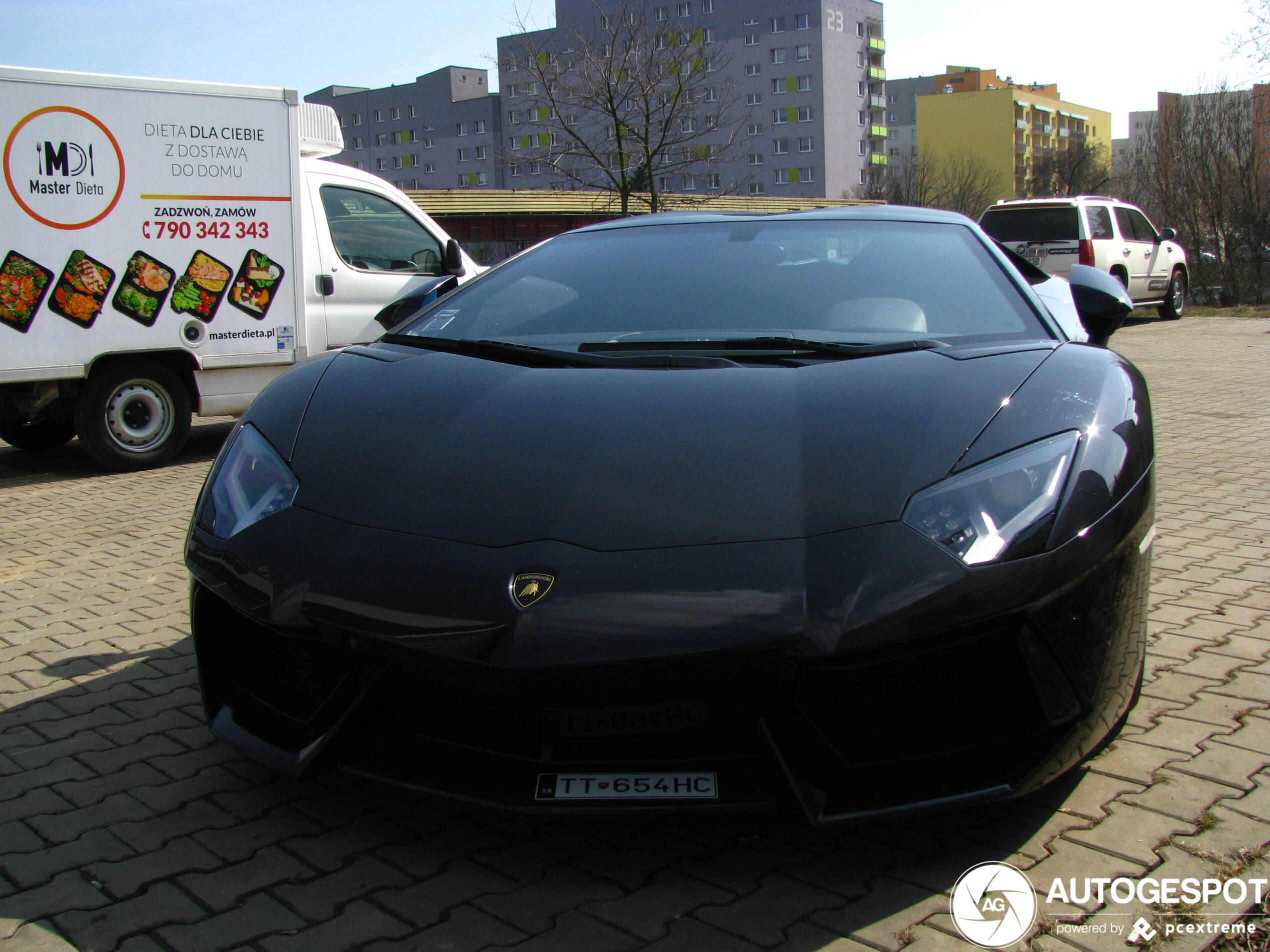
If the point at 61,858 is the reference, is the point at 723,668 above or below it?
→ above

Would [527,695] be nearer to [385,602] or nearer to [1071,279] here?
[385,602]

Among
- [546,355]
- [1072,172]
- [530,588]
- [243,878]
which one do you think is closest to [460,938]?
[243,878]

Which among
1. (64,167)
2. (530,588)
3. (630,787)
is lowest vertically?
(630,787)

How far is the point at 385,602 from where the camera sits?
204 centimetres

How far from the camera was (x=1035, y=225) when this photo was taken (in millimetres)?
16797

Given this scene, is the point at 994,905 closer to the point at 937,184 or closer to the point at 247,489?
the point at 247,489

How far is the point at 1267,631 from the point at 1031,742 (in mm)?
2009

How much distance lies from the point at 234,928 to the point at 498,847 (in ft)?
1.72

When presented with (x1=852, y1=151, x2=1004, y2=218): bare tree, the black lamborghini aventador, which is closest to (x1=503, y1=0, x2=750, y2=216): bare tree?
the black lamborghini aventador

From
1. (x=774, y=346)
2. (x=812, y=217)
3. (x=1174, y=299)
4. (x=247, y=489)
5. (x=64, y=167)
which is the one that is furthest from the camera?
(x=1174, y=299)

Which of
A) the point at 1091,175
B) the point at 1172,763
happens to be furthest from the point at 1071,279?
the point at 1091,175

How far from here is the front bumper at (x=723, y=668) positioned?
6.28 ft

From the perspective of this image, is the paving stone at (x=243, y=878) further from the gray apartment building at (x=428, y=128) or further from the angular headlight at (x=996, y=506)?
the gray apartment building at (x=428, y=128)

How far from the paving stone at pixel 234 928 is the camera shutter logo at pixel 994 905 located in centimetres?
120
